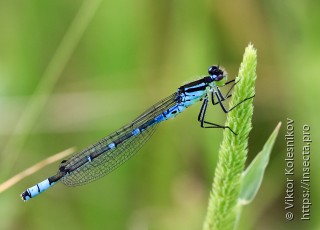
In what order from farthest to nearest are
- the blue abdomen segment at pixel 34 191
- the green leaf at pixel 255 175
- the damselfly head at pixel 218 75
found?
the damselfly head at pixel 218 75 → the blue abdomen segment at pixel 34 191 → the green leaf at pixel 255 175

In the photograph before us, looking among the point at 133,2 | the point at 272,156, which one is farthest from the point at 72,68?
the point at 272,156

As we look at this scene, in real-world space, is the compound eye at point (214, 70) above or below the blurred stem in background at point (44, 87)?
below

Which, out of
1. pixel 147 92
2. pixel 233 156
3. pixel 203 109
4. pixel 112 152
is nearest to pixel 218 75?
pixel 203 109

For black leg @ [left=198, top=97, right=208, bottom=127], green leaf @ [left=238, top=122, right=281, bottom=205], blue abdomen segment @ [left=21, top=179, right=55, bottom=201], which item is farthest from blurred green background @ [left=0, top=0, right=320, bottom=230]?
green leaf @ [left=238, top=122, right=281, bottom=205]

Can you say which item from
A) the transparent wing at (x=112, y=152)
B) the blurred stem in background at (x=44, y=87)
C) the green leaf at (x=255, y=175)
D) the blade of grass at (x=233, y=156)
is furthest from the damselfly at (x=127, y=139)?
the blade of grass at (x=233, y=156)

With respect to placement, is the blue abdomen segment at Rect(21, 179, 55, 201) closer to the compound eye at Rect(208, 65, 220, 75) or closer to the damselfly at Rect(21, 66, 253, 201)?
the damselfly at Rect(21, 66, 253, 201)

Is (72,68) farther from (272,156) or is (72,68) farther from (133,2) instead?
(272,156)

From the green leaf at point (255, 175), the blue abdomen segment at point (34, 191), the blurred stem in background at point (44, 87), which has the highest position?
the blurred stem in background at point (44, 87)

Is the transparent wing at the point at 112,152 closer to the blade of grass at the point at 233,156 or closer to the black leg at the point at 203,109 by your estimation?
the black leg at the point at 203,109

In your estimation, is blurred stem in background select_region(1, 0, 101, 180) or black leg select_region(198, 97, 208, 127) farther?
black leg select_region(198, 97, 208, 127)
